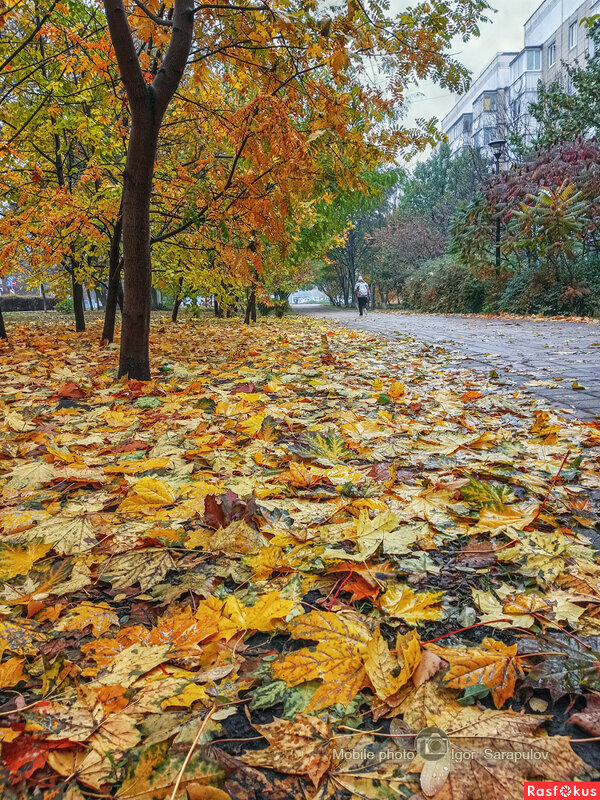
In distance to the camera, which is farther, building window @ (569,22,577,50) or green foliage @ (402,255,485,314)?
building window @ (569,22,577,50)

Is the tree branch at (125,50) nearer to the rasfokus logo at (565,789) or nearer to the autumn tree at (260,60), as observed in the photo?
the autumn tree at (260,60)

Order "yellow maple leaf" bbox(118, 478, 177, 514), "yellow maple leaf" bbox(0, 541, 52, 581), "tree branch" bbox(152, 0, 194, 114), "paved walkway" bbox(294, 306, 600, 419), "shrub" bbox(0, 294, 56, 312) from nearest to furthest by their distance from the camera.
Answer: "yellow maple leaf" bbox(0, 541, 52, 581) → "yellow maple leaf" bbox(118, 478, 177, 514) → "paved walkway" bbox(294, 306, 600, 419) → "tree branch" bbox(152, 0, 194, 114) → "shrub" bbox(0, 294, 56, 312)

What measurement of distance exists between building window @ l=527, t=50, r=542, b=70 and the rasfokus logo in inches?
1858

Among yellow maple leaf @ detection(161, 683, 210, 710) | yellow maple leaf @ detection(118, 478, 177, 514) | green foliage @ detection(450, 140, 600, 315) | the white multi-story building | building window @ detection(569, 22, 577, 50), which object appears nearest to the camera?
yellow maple leaf @ detection(161, 683, 210, 710)

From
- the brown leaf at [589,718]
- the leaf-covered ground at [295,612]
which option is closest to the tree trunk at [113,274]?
the leaf-covered ground at [295,612]

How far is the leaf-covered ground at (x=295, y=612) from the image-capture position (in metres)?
0.74

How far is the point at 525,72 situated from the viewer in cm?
3622

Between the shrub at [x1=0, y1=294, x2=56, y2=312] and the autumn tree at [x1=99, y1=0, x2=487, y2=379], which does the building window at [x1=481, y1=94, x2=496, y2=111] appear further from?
the autumn tree at [x1=99, y1=0, x2=487, y2=379]

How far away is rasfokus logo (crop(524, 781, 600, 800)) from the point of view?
0.70m

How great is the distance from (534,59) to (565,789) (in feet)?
156

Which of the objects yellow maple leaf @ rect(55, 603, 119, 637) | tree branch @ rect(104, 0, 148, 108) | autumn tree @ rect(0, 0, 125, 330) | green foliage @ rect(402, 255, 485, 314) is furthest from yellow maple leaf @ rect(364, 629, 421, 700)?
green foliage @ rect(402, 255, 485, 314)

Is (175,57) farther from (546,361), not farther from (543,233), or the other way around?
(543,233)

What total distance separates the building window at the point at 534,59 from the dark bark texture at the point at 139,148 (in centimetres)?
4405

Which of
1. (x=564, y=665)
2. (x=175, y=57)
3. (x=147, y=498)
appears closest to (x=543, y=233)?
(x=175, y=57)
